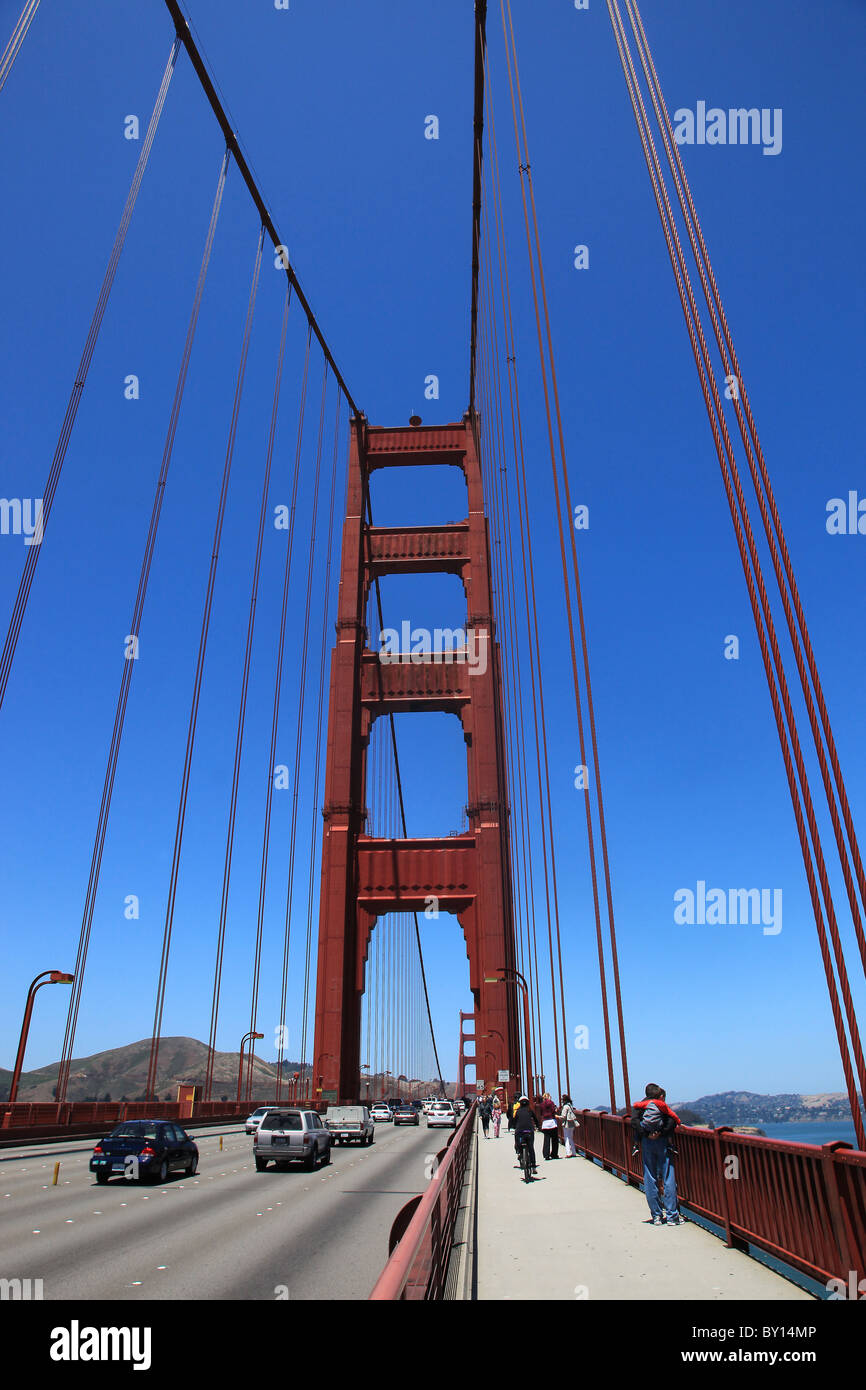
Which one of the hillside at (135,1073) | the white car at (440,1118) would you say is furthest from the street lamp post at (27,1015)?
the hillside at (135,1073)

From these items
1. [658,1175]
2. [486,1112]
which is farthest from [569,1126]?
[486,1112]

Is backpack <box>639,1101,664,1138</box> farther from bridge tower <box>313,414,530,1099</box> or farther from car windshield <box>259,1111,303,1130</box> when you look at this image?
bridge tower <box>313,414,530,1099</box>

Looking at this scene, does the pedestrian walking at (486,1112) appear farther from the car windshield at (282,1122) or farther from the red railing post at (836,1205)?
the red railing post at (836,1205)

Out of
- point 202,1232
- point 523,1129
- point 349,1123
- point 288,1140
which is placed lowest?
point 202,1232

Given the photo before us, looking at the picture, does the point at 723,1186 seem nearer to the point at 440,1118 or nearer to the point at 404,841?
the point at 404,841
